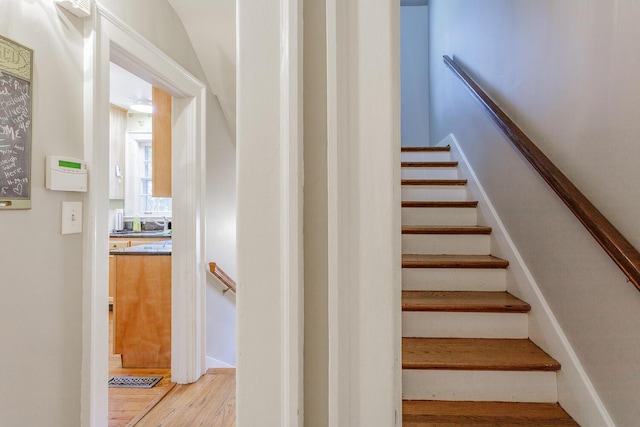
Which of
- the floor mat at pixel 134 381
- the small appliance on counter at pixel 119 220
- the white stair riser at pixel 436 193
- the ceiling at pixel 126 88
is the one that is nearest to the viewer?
the floor mat at pixel 134 381

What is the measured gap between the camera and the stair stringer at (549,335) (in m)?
1.53

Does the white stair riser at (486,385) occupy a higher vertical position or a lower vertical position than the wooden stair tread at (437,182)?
lower

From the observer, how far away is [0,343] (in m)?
1.21

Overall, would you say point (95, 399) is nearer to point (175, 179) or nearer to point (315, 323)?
point (175, 179)

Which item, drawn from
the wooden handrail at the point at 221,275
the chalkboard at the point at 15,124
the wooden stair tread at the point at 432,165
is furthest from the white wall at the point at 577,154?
the chalkboard at the point at 15,124

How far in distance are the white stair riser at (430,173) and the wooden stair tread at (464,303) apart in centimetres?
138

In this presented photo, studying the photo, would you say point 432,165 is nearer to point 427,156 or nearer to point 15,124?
point 427,156

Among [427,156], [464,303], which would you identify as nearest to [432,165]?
[427,156]

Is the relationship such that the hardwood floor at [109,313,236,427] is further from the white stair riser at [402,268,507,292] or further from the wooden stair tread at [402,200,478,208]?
the wooden stair tread at [402,200,478,208]

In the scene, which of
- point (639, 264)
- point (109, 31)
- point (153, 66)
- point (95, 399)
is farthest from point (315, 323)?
point (153, 66)

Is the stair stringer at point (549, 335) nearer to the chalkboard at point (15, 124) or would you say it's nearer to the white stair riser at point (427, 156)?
the white stair riser at point (427, 156)

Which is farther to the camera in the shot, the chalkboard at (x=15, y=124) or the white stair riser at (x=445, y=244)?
the white stair riser at (x=445, y=244)

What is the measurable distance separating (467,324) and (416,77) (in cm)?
379

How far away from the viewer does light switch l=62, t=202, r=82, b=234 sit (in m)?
1.46
